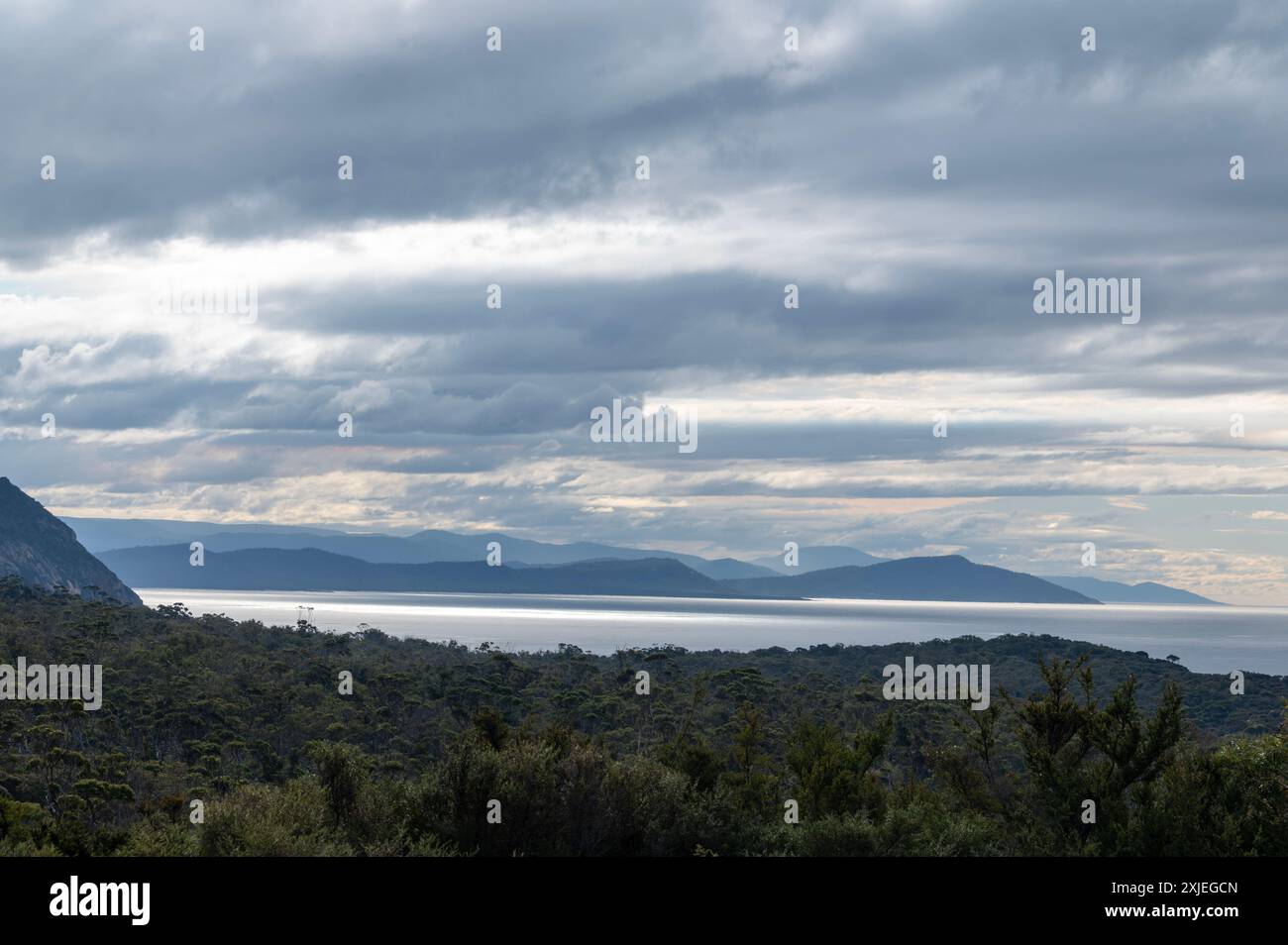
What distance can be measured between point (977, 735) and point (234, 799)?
17.3m

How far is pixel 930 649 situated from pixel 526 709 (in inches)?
3896

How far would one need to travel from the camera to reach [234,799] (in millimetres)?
19641

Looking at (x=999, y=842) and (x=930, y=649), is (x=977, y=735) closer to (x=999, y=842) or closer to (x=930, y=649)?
(x=999, y=842)

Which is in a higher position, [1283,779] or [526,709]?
[1283,779]

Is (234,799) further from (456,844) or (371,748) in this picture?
(371,748)

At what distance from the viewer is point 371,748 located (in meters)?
68.0
